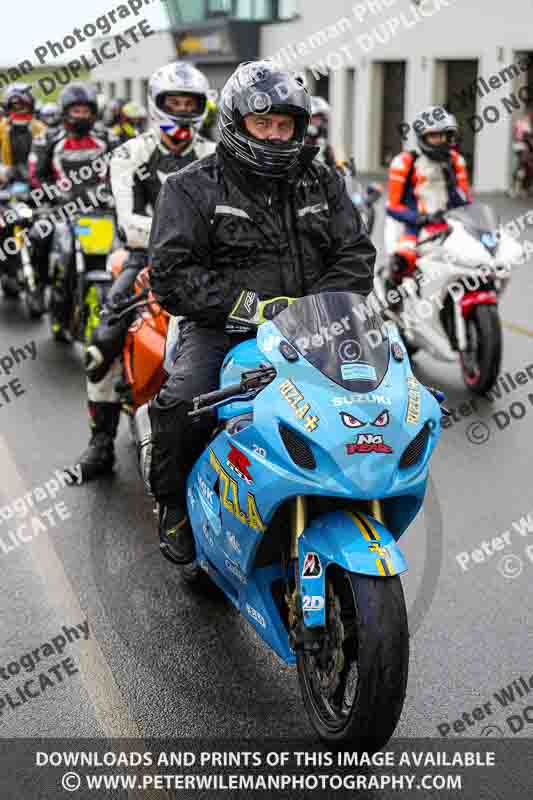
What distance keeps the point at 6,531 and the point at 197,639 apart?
1811 mm

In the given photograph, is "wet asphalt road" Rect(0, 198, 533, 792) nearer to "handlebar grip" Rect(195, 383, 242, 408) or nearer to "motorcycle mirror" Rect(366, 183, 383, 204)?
"handlebar grip" Rect(195, 383, 242, 408)

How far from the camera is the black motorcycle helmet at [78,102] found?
405 inches

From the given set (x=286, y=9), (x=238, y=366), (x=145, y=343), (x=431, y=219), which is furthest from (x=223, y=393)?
(x=286, y=9)

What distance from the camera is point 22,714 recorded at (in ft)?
A: 14.4

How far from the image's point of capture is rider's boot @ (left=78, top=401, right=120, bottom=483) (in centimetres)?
721

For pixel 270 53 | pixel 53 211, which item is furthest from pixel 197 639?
pixel 270 53

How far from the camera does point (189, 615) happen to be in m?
5.26

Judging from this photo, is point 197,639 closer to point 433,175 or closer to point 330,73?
point 433,175

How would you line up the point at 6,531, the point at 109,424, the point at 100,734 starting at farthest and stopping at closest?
the point at 109,424 → the point at 6,531 → the point at 100,734

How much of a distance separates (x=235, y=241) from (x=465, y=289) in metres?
4.58

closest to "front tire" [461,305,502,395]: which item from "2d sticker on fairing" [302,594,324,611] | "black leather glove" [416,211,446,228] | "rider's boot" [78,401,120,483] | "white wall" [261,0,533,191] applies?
"black leather glove" [416,211,446,228]

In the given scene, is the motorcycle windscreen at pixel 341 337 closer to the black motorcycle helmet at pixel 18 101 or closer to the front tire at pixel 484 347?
the front tire at pixel 484 347

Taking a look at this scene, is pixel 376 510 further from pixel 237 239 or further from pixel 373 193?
pixel 373 193

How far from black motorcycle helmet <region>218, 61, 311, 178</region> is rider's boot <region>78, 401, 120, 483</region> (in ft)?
9.52
